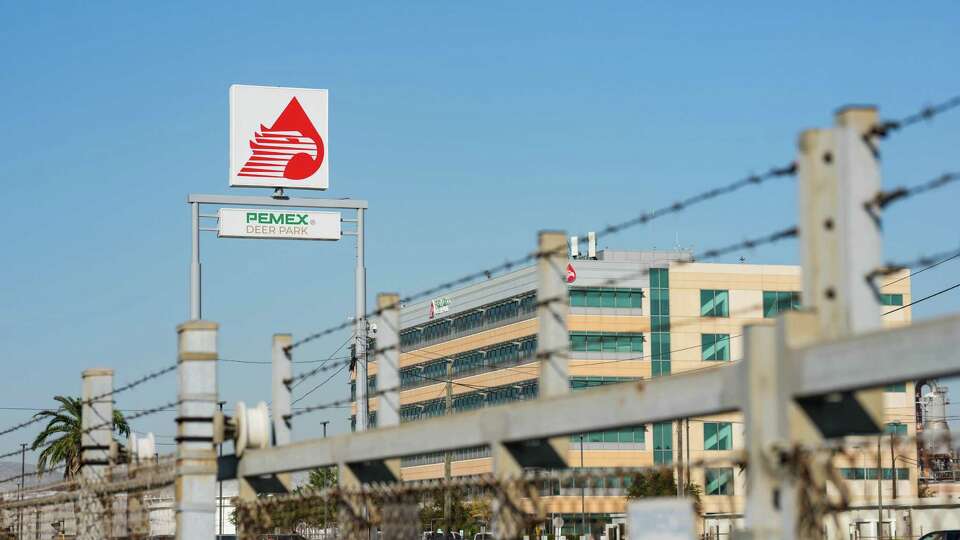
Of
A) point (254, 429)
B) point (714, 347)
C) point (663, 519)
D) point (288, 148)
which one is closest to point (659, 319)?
point (714, 347)

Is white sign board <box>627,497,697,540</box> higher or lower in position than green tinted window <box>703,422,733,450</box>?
lower

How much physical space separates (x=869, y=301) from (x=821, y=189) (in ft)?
2.43

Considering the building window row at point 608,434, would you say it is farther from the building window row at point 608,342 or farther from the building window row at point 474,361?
the building window row at point 474,361

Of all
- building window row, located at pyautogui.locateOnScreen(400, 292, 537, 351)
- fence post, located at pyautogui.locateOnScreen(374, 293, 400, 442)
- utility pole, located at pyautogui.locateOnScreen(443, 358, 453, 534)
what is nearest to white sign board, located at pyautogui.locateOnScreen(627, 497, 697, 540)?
utility pole, located at pyautogui.locateOnScreen(443, 358, 453, 534)

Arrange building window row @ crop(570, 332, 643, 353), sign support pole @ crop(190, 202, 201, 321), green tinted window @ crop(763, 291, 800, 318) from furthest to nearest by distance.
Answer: green tinted window @ crop(763, 291, 800, 318)
building window row @ crop(570, 332, 643, 353)
sign support pole @ crop(190, 202, 201, 321)

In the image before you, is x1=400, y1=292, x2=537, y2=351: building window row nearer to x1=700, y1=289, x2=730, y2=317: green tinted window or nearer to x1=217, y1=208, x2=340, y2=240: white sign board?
x1=700, y1=289, x2=730, y2=317: green tinted window

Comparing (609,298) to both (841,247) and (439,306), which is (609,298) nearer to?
(439,306)

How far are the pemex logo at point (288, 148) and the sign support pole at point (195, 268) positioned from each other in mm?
3600

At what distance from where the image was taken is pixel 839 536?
30.8 feet

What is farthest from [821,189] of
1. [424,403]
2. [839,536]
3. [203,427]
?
[424,403]

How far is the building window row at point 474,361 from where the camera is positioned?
12612cm

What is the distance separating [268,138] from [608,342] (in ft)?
187

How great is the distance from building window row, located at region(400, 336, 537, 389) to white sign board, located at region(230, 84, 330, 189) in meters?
48.6

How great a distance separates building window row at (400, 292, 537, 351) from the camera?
12694 centimetres
